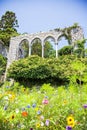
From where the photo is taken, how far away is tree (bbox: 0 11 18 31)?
3416 centimetres

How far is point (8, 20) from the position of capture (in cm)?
3484

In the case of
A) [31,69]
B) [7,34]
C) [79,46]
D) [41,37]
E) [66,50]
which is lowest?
[31,69]

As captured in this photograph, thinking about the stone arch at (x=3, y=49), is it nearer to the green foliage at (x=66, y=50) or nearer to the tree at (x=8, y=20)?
the tree at (x=8, y=20)

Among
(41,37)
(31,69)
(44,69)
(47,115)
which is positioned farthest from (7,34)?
(47,115)

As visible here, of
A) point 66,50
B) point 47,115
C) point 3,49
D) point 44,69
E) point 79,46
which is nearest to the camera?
point 47,115

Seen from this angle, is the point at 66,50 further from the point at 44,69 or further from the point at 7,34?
the point at 7,34

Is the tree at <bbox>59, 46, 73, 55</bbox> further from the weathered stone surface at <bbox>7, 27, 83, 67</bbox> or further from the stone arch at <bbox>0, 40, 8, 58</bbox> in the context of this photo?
the stone arch at <bbox>0, 40, 8, 58</bbox>

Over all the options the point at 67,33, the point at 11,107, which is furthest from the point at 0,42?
the point at 11,107

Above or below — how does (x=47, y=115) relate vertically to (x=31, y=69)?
above

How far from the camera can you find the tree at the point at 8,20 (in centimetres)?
3416

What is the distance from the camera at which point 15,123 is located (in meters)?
2.65

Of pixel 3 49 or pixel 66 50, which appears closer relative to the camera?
pixel 66 50

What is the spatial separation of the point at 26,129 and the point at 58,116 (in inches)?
16.1

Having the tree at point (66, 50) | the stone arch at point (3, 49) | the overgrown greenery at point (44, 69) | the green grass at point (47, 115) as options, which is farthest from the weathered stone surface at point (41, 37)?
the green grass at point (47, 115)
